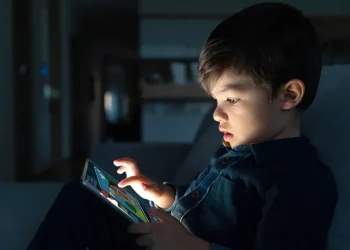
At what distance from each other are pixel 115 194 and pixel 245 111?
253 mm

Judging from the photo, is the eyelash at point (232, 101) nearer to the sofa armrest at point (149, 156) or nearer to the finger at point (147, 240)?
the finger at point (147, 240)

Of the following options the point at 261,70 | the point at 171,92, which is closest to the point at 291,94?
the point at 261,70

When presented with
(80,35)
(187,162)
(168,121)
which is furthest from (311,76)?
(80,35)

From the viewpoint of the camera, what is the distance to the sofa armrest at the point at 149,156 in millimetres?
1354

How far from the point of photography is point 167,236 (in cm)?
72

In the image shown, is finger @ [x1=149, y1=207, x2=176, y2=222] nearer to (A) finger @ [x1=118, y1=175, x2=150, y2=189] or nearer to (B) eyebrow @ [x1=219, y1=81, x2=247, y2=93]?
(A) finger @ [x1=118, y1=175, x2=150, y2=189]

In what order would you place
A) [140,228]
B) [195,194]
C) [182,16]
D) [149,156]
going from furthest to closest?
[182,16]
[149,156]
[195,194]
[140,228]

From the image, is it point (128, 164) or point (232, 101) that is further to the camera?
point (128, 164)

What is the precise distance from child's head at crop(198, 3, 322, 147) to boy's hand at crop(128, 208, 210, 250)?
18cm

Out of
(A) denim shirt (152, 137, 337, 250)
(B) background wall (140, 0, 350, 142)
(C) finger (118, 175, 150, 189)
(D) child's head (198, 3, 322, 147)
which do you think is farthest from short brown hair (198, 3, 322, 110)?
(B) background wall (140, 0, 350, 142)

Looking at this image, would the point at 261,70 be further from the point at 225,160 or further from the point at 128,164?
the point at 128,164

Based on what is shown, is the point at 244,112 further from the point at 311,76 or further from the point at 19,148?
the point at 19,148

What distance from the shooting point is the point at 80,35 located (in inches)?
299

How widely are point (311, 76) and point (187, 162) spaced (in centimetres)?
52
